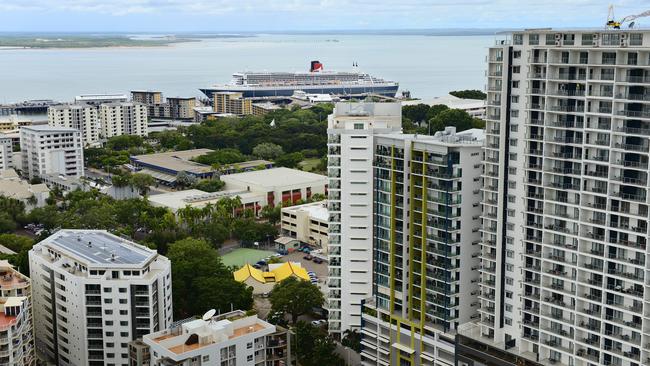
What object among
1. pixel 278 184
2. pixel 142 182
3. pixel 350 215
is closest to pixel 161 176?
pixel 142 182

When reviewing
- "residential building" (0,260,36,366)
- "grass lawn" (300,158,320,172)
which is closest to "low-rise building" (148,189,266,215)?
"grass lawn" (300,158,320,172)

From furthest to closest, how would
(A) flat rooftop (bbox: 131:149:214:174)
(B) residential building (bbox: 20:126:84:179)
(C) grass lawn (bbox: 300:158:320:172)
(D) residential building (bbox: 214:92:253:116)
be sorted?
1. (D) residential building (bbox: 214:92:253:116)
2. (C) grass lawn (bbox: 300:158:320:172)
3. (A) flat rooftop (bbox: 131:149:214:174)
4. (B) residential building (bbox: 20:126:84:179)

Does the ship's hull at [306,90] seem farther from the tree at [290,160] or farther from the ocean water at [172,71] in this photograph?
the tree at [290,160]

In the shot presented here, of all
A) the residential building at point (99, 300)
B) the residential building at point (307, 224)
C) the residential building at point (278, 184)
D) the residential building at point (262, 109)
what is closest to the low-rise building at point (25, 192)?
the residential building at point (278, 184)

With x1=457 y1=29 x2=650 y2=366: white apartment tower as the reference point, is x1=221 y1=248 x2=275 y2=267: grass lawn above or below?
below

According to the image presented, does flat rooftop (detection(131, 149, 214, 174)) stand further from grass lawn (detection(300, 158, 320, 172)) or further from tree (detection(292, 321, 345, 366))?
tree (detection(292, 321, 345, 366))

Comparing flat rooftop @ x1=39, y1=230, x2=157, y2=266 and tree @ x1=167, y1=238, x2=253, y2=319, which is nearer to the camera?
flat rooftop @ x1=39, y1=230, x2=157, y2=266
